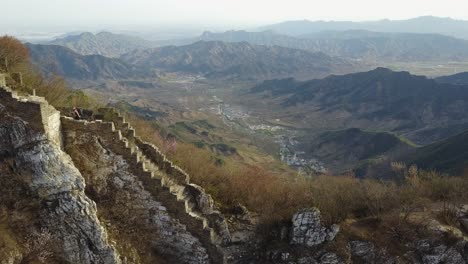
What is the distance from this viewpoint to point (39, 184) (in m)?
22.5

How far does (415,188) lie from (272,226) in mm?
14264

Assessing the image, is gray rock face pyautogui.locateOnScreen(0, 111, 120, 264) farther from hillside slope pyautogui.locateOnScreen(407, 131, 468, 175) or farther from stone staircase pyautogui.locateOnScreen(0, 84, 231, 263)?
hillside slope pyautogui.locateOnScreen(407, 131, 468, 175)

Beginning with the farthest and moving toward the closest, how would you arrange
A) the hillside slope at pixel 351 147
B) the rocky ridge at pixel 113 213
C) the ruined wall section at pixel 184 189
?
1. the hillside slope at pixel 351 147
2. the ruined wall section at pixel 184 189
3. the rocky ridge at pixel 113 213

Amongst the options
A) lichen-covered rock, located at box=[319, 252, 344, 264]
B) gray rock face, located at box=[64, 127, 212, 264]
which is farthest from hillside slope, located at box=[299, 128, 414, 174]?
gray rock face, located at box=[64, 127, 212, 264]

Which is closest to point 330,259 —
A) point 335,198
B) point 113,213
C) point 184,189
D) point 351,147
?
point 335,198

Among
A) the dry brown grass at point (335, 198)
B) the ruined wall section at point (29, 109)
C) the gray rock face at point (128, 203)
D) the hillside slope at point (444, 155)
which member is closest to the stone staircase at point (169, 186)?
the gray rock face at point (128, 203)

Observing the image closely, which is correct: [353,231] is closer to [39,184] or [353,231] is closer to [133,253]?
[133,253]

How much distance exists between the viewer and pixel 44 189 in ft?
73.8

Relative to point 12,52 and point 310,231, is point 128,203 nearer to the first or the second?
point 310,231

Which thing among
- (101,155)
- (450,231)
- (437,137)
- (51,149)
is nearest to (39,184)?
(51,149)

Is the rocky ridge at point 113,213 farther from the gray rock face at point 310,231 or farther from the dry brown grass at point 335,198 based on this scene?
the dry brown grass at point 335,198

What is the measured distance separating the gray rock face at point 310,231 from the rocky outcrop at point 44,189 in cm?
1136

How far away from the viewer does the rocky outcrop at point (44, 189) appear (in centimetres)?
2208

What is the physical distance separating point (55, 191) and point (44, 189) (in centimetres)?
53
